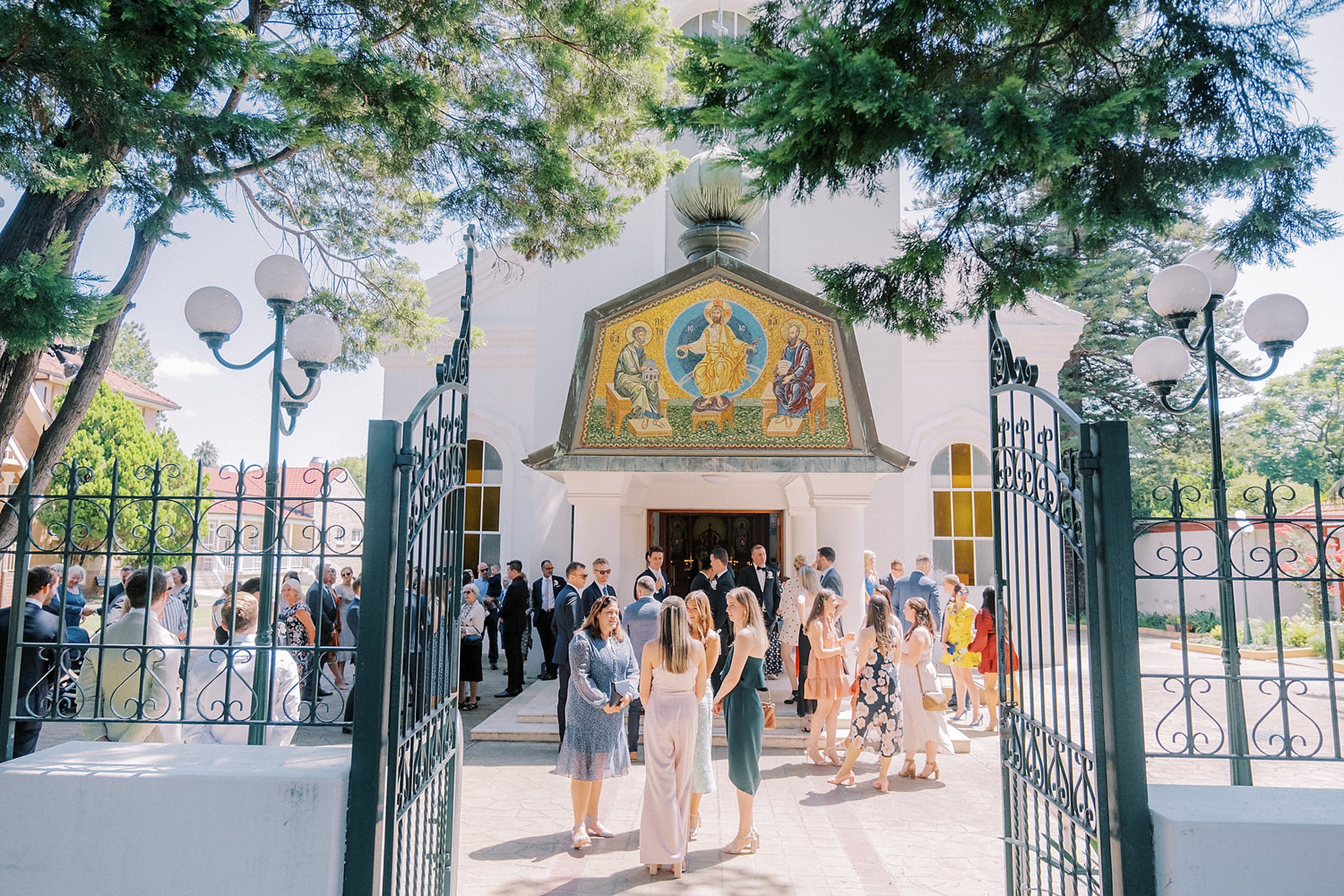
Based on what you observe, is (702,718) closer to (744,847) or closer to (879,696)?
(744,847)

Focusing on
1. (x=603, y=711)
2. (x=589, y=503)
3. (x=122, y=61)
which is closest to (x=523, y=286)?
(x=589, y=503)

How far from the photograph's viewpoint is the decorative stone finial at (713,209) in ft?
41.5

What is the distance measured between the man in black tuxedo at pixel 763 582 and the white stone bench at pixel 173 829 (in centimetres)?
743

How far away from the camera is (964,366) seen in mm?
15664

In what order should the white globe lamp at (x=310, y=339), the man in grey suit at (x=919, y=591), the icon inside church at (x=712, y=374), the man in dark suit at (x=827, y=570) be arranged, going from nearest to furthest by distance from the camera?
the white globe lamp at (x=310, y=339), the man in dark suit at (x=827, y=570), the man in grey suit at (x=919, y=591), the icon inside church at (x=712, y=374)

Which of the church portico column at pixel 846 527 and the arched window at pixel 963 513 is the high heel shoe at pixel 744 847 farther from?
the arched window at pixel 963 513

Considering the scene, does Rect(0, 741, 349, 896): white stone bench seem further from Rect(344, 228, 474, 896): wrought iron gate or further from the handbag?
the handbag

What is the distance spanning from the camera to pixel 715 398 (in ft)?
36.6

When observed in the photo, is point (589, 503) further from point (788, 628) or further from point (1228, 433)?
point (1228, 433)

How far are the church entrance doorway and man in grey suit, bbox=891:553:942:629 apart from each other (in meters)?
3.42

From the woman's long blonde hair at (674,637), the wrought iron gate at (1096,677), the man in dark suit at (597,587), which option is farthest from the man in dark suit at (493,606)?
the wrought iron gate at (1096,677)

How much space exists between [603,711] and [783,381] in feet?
19.3

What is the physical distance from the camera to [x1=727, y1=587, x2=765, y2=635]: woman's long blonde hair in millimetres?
6516

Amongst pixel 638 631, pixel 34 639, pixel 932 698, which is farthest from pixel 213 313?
pixel 932 698
